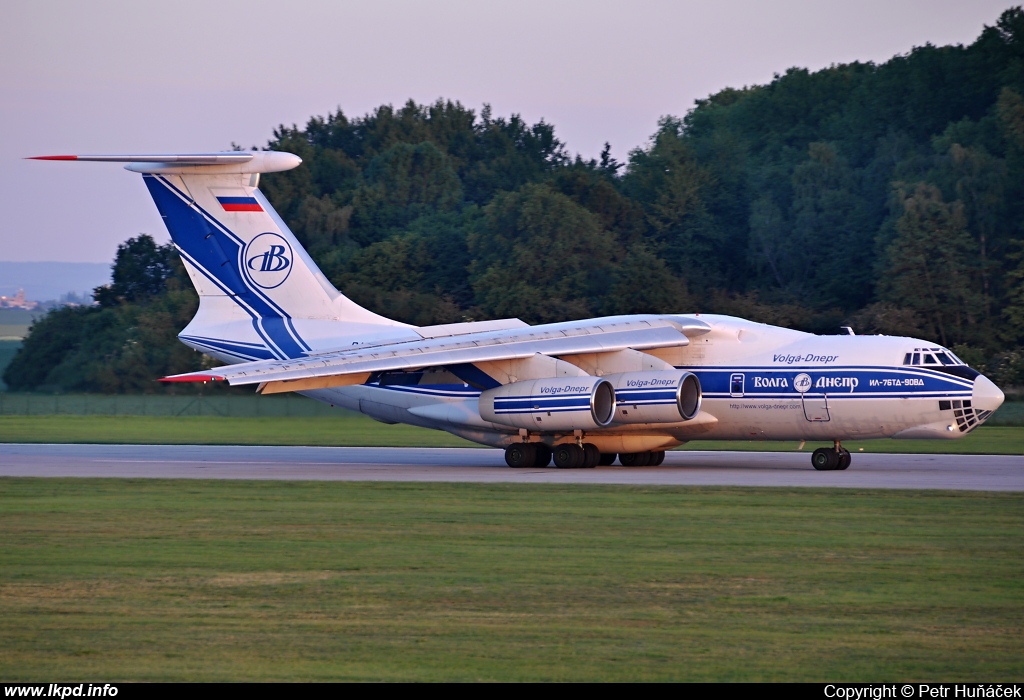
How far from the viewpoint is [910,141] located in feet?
181

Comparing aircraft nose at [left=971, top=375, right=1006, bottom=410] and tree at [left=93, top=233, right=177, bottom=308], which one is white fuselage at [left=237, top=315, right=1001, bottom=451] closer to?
aircraft nose at [left=971, top=375, right=1006, bottom=410]

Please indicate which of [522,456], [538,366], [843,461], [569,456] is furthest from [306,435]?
[843,461]

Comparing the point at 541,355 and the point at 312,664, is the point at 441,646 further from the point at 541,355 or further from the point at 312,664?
the point at 541,355

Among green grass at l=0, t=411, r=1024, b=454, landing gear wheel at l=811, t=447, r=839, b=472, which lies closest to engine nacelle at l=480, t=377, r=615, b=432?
landing gear wheel at l=811, t=447, r=839, b=472

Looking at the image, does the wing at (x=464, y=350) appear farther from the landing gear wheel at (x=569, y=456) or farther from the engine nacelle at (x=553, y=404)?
the landing gear wheel at (x=569, y=456)

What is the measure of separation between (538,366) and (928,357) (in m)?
6.56

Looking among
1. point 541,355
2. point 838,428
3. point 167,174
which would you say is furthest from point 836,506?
→ point 167,174

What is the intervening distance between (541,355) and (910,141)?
121 feet

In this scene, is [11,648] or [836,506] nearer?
[11,648]

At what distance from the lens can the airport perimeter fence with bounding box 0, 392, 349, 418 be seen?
31.5 metres

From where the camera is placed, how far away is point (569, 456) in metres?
23.2

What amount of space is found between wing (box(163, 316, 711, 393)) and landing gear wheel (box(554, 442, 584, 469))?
1758 millimetres

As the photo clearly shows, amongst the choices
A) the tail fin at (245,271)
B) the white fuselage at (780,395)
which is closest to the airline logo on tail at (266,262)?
the tail fin at (245,271)

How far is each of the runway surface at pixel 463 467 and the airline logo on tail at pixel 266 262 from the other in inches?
135
